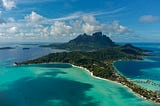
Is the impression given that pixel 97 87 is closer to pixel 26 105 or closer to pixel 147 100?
pixel 147 100

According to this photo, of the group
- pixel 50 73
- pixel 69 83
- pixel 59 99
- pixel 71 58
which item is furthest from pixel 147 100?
pixel 71 58

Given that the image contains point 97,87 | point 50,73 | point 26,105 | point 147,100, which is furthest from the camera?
point 50,73

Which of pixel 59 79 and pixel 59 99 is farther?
pixel 59 79

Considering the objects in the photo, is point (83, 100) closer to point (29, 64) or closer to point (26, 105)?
point (26, 105)

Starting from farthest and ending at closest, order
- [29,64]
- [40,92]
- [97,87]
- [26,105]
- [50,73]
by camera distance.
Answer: [29,64] → [50,73] → [97,87] → [40,92] → [26,105]

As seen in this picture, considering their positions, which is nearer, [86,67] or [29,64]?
[86,67]

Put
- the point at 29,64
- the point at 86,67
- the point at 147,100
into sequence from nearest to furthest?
1. the point at 147,100
2. the point at 86,67
3. the point at 29,64

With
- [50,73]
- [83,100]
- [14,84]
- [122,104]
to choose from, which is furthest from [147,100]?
[50,73]

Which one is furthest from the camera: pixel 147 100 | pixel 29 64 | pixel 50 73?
pixel 29 64
